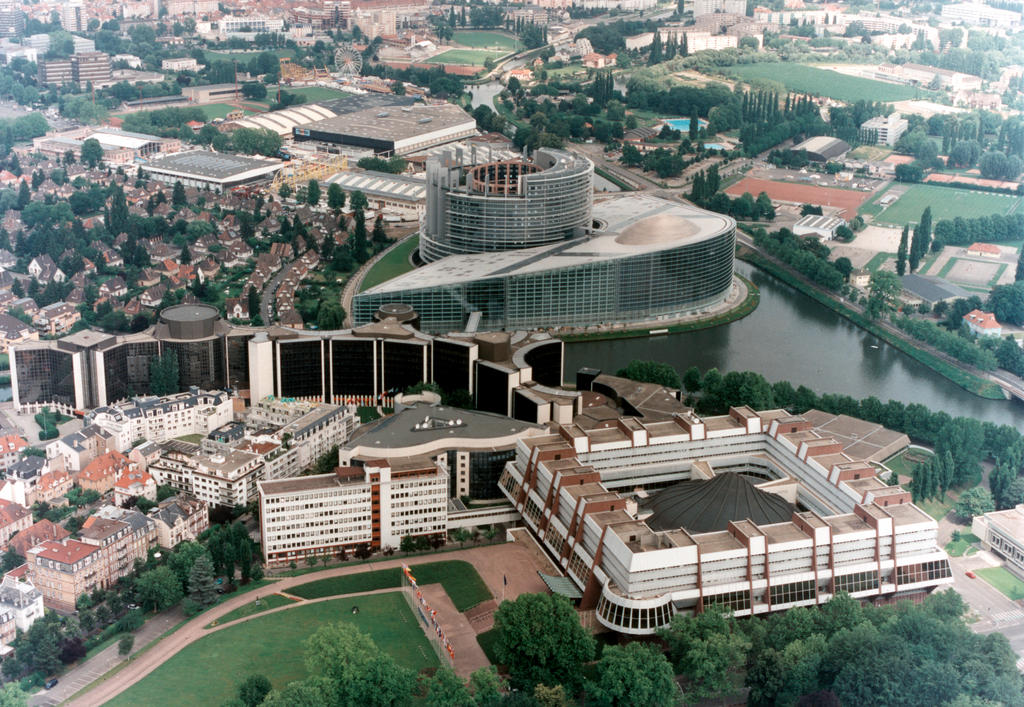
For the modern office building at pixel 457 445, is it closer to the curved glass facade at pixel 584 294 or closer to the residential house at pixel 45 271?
the curved glass facade at pixel 584 294

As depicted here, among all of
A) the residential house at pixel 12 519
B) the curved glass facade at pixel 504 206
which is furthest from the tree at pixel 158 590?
the curved glass facade at pixel 504 206

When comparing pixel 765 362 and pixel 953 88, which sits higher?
pixel 953 88

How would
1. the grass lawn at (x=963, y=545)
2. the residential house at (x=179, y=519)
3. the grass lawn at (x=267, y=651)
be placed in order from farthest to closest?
the grass lawn at (x=963, y=545) < the residential house at (x=179, y=519) < the grass lawn at (x=267, y=651)

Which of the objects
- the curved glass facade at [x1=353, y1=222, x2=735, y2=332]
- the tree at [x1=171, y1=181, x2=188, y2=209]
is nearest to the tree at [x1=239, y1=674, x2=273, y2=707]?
the curved glass facade at [x1=353, y1=222, x2=735, y2=332]

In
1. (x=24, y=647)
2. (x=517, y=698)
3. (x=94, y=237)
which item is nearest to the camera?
(x=517, y=698)

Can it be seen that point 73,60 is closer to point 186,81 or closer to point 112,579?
point 186,81

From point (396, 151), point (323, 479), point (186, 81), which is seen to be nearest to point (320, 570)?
point (323, 479)
